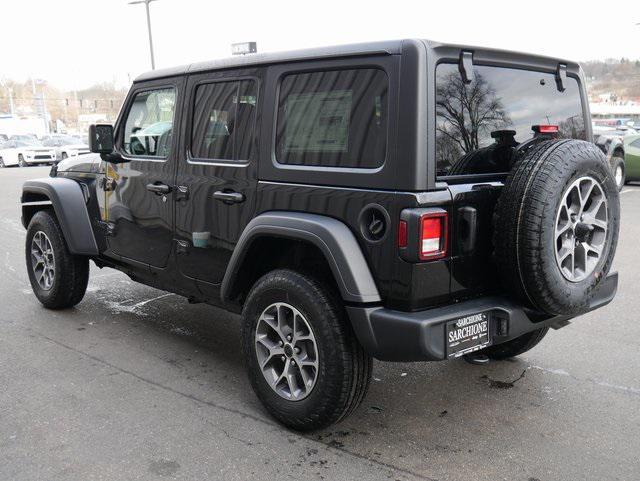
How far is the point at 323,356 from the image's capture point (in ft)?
9.96

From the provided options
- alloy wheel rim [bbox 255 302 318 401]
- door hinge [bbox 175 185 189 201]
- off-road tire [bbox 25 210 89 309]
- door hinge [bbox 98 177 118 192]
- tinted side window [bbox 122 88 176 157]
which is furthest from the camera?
off-road tire [bbox 25 210 89 309]

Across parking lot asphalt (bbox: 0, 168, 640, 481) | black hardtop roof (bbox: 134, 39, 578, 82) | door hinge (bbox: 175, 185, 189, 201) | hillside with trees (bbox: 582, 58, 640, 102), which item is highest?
hillside with trees (bbox: 582, 58, 640, 102)

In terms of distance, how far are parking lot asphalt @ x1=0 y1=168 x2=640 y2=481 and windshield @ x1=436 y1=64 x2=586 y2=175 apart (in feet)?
4.56

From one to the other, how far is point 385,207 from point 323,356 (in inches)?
31.2

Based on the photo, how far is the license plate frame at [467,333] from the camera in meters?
2.85

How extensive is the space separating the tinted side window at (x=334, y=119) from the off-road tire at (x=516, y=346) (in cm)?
183

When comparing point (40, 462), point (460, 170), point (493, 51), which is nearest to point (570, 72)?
point (493, 51)

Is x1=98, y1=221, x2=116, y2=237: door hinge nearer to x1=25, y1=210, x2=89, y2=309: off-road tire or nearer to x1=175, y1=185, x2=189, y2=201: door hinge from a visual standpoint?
x1=25, y1=210, x2=89, y2=309: off-road tire

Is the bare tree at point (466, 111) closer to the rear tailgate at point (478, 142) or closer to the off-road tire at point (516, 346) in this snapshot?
the rear tailgate at point (478, 142)

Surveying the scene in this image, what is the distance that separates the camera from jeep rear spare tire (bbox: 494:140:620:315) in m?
2.81

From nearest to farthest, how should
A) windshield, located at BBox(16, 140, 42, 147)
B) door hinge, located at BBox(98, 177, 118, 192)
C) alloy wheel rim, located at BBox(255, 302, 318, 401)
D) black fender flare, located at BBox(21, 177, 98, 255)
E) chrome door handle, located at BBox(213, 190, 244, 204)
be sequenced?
alloy wheel rim, located at BBox(255, 302, 318, 401)
chrome door handle, located at BBox(213, 190, 244, 204)
door hinge, located at BBox(98, 177, 118, 192)
black fender flare, located at BBox(21, 177, 98, 255)
windshield, located at BBox(16, 140, 42, 147)

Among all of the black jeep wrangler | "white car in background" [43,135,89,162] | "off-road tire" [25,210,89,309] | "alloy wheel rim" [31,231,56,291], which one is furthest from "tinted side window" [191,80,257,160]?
"white car in background" [43,135,89,162]

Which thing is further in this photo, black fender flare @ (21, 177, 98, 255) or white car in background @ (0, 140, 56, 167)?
white car in background @ (0, 140, 56, 167)

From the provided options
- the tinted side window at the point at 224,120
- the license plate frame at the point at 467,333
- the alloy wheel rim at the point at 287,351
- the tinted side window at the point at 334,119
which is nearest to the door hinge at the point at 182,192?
the tinted side window at the point at 224,120
